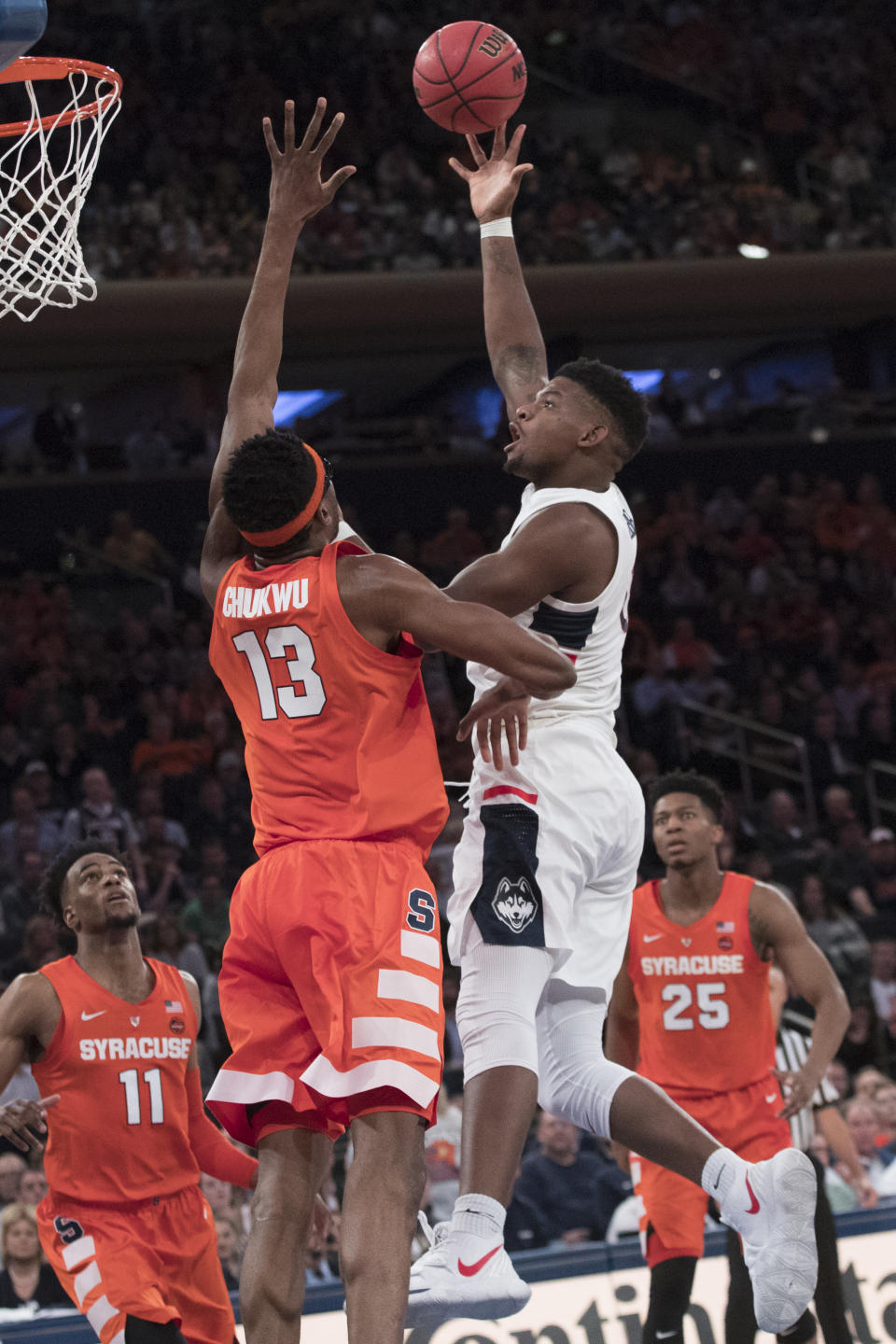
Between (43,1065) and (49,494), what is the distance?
11235 mm

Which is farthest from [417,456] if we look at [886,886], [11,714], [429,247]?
[886,886]

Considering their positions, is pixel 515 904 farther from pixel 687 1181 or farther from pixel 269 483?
pixel 687 1181

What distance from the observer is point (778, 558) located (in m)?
16.5

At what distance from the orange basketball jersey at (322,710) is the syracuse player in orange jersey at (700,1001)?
2643mm

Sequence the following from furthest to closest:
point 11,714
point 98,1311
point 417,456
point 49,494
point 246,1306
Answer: point 417,456 < point 49,494 < point 11,714 < point 98,1311 < point 246,1306

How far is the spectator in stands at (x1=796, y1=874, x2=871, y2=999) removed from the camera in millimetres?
10852

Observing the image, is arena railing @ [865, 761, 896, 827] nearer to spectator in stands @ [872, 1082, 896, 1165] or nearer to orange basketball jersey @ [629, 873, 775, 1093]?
spectator in stands @ [872, 1082, 896, 1165]

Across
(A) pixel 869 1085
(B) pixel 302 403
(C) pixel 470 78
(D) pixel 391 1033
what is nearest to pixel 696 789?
(C) pixel 470 78

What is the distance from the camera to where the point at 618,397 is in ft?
16.1

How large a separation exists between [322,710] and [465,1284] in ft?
4.72

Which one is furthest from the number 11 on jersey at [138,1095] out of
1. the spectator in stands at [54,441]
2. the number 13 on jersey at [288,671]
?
the spectator in stands at [54,441]

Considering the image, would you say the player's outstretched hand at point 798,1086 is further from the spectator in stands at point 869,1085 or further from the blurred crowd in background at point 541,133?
the blurred crowd in background at point 541,133

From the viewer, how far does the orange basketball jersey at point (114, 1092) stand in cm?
535

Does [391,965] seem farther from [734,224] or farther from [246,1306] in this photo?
[734,224]
